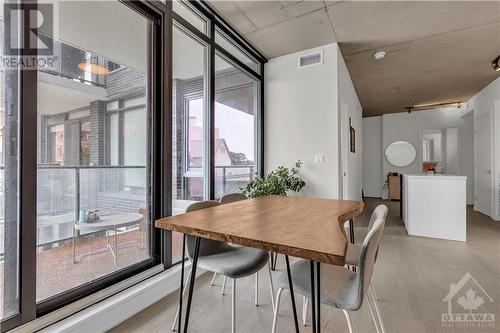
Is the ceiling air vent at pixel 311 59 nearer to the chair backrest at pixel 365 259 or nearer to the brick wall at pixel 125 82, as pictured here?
the brick wall at pixel 125 82

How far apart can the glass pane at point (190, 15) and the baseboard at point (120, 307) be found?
2.52m

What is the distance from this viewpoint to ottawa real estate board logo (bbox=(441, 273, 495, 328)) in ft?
5.71

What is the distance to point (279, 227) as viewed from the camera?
49.6 inches

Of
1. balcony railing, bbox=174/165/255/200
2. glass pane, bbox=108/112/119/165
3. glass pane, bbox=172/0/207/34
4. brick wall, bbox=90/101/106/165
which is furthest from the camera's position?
balcony railing, bbox=174/165/255/200

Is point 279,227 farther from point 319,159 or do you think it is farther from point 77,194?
point 319,159

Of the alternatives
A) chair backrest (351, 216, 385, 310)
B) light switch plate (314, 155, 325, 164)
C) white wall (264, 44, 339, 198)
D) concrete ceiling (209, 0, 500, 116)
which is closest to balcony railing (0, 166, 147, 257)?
chair backrest (351, 216, 385, 310)

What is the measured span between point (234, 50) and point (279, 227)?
9.64ft

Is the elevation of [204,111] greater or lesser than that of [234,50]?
lesser

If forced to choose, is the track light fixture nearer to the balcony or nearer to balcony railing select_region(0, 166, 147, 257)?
the balcony

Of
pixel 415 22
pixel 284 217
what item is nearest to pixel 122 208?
pixel 284 217

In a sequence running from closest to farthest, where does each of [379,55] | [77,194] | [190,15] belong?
[77,194]
[190,15]
[379,55]

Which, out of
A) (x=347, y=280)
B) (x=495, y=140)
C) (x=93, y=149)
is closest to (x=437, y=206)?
(x=495, y=140)

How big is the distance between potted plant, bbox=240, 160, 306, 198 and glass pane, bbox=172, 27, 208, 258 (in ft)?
2.61

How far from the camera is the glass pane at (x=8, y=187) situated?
4.46ft
